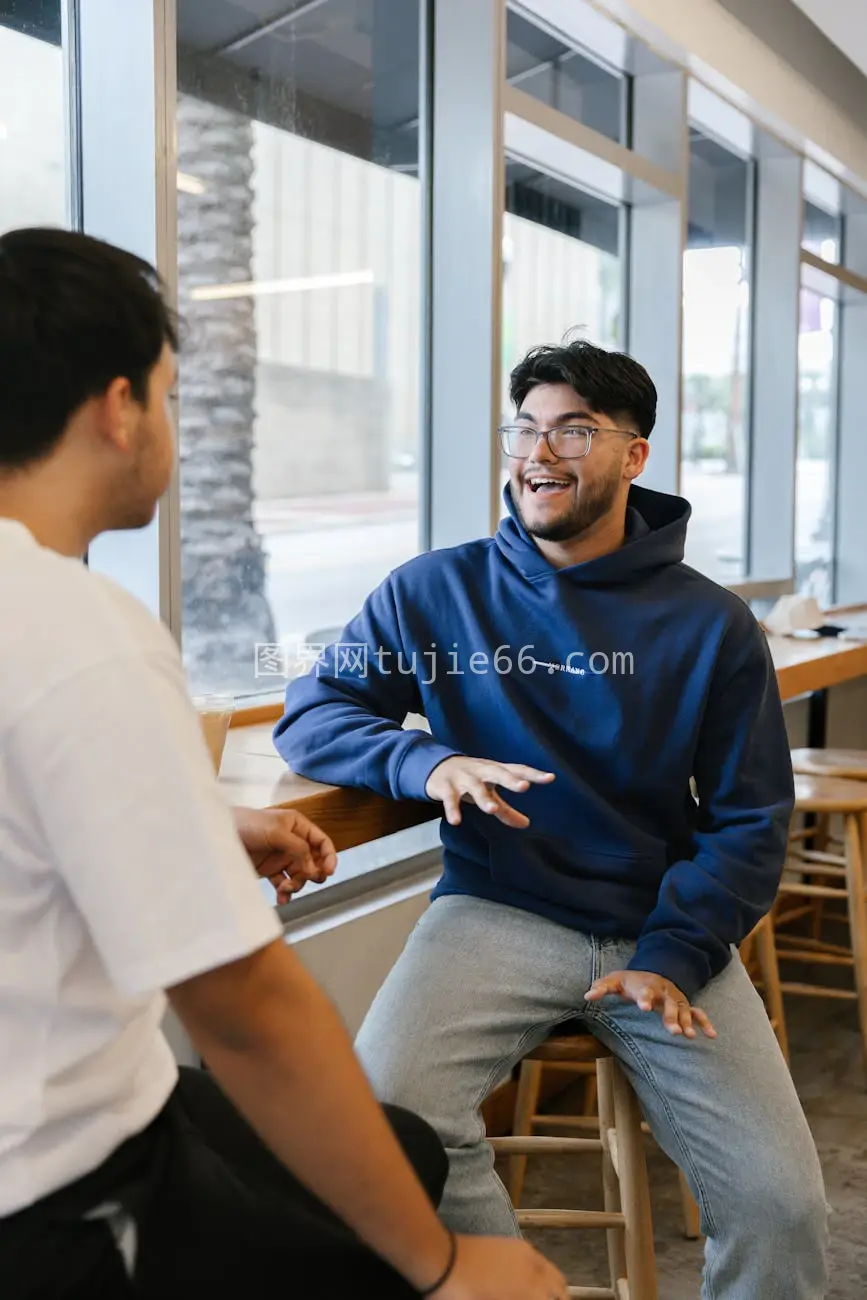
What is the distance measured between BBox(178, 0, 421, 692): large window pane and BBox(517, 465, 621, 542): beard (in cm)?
80

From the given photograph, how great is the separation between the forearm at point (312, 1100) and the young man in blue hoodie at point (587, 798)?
0.63m

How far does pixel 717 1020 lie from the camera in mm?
1488

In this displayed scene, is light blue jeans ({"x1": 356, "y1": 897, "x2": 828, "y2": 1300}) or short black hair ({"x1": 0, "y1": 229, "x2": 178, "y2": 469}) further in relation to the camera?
light blue jeans ({"x1": 356, "y1": 897, "x2": 828, "y2": 1300})

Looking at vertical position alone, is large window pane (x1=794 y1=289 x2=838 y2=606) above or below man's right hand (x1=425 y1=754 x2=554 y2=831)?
above

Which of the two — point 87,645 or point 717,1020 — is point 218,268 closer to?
point 717,1020

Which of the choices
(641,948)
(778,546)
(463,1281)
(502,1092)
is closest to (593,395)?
(641,948)

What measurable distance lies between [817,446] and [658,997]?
15.1 ft

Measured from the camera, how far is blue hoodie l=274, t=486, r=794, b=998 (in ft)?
5.25

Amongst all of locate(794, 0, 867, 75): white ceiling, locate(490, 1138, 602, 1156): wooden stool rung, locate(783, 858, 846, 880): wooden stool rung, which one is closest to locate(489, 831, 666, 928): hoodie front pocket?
locate(490, 1138, 602, 1156): wooden stool rung

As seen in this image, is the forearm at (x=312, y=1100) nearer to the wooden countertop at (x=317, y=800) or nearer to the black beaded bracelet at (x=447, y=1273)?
the black beaded bracelet at (x=447, y=1273)

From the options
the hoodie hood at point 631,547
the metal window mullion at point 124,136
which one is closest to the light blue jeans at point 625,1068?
the hoodie hood at point 631,547

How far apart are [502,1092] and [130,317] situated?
2101mm

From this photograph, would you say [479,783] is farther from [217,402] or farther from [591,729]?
[217,402]

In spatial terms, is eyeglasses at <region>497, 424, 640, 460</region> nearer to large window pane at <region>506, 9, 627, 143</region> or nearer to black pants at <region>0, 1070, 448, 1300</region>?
black pants at <region>0, 1070, 448, 1300</region>
